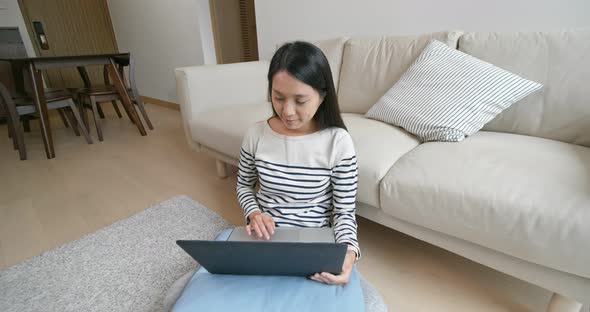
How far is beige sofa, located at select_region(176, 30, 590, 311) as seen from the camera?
0.63 m

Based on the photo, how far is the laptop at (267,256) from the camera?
1.70 feet

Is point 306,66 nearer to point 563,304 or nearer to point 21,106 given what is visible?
point 563,304

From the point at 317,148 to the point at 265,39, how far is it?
189cm

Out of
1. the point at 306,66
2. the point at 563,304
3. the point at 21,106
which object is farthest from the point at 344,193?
the point at 21,106

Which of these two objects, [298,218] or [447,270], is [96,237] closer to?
[298,218]

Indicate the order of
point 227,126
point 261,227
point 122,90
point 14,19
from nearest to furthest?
point 261,227, point 227,126, point 122,90, point 14,19

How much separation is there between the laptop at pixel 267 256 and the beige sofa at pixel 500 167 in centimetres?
35

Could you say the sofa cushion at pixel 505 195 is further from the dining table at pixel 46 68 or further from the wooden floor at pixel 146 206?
the dining table at pixel 46 68

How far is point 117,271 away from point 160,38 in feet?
9.87

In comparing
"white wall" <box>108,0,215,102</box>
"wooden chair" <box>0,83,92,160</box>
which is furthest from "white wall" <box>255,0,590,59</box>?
"wooden chair" <box>0,83,92,160</box>

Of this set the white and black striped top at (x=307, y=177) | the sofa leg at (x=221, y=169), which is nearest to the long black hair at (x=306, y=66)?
the white and black striped top at (x=307, y=177)

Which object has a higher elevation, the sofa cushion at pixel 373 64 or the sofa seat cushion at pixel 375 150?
the sofa cushion at pixel 373 64

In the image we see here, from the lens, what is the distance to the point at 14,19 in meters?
3.26

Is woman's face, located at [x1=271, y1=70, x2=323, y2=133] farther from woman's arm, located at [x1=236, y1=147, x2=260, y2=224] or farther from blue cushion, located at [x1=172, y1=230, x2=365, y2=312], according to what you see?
blue cushion, located at [x1=172, y1=230, x2=365, y2=312]
